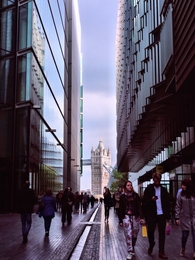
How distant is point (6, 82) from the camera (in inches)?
1083

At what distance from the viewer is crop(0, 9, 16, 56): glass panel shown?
28083 mm

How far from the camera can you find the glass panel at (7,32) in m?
28.1

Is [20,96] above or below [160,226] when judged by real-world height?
above

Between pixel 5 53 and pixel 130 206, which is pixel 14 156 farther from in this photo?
pixel 130 206

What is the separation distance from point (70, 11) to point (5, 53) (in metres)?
41.4

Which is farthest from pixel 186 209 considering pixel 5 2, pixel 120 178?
pixel 120 178

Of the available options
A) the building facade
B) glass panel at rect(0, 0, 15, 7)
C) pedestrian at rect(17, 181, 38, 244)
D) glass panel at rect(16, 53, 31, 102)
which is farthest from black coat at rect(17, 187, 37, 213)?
glass panel at rect(0, 0, 15, 7)

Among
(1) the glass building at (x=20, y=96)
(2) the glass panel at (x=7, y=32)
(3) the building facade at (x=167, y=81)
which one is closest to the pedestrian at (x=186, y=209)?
(3) the building facade at (x=167, y=81)

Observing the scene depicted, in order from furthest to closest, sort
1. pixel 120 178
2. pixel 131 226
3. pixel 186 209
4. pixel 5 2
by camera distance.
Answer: pixel 120 178 < pixel 5 2 < pixel 131 226 < pixel 186 209

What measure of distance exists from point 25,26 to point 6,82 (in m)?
3.84

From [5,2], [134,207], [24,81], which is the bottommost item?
[134,207]

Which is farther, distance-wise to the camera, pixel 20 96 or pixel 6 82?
pixel 20 96

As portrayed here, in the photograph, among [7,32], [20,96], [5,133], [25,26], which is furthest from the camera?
[25,26]

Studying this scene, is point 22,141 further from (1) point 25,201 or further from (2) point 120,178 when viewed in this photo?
(2) point 120,178
